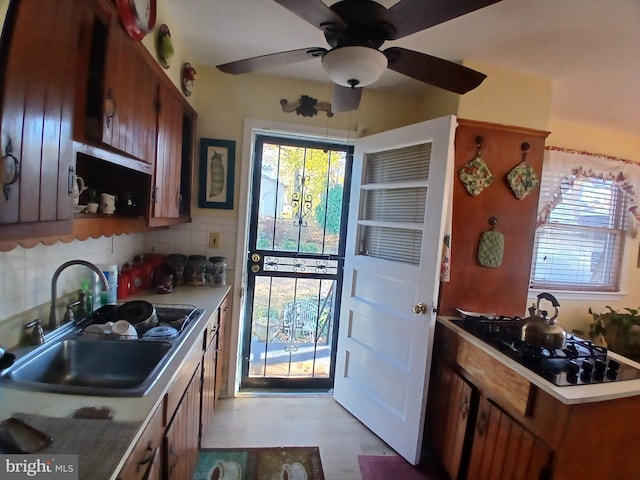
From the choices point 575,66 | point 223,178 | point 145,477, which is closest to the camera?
point 145,477

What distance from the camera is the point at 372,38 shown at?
3.87 ft

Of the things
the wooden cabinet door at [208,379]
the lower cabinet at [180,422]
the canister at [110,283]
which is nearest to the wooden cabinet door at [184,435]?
the lower cabinet at [180,422]

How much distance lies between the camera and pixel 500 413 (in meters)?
1.51

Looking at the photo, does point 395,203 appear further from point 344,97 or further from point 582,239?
point 582,239

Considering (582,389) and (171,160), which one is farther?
(171,160)

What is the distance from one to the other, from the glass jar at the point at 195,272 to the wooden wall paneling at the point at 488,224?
160 centimetres

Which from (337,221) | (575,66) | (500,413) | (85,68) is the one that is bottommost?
(500,413)

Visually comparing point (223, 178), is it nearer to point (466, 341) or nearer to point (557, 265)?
point (466, 341)

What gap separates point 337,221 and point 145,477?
2.00m

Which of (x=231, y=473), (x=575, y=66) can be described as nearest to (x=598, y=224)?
(x=575, y=66)

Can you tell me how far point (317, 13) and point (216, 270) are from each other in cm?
177

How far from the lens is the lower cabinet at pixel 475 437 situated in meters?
1.35

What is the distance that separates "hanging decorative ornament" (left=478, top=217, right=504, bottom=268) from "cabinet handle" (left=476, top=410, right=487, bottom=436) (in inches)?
33.9

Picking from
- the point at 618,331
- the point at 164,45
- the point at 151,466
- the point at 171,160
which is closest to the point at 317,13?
the point at 164,45
